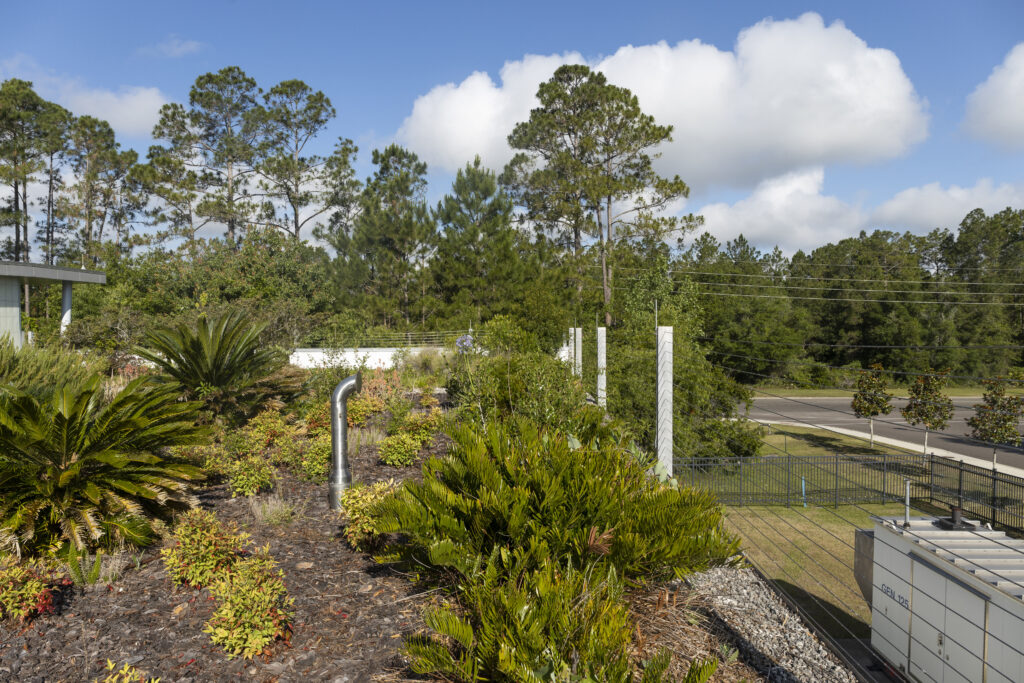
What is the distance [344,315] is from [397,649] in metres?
22.7

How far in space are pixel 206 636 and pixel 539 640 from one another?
1943 mm

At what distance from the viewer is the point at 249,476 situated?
5.21 metres

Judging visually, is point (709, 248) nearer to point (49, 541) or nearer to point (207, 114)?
point (207, 114)

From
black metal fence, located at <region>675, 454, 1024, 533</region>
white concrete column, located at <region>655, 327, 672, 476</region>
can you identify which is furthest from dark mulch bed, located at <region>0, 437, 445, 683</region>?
black metal fence, located at <region>675, 454, 1024, 533</region>

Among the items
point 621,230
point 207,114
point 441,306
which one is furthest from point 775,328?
point 207,114

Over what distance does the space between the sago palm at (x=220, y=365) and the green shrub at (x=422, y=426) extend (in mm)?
1819

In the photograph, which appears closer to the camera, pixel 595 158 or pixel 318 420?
pixel 318 420

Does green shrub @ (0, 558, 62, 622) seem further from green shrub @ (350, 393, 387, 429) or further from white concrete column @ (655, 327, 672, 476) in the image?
white concrete column @ (655, 327, 672, 476)

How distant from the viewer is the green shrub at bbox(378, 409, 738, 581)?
2.94 meters

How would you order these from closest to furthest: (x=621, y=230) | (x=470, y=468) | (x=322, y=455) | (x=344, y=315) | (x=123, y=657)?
(x=123, y=657) < (x=470, y=468) < (x=322, y=455) < (x=344, y=315) < (x=621, y=230)

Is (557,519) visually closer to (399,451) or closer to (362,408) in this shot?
(399,451)

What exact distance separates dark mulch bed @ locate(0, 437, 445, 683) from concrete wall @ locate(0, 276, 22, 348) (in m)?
9.61

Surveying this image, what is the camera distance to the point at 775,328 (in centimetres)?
3688

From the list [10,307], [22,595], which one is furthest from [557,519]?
[10,307]
